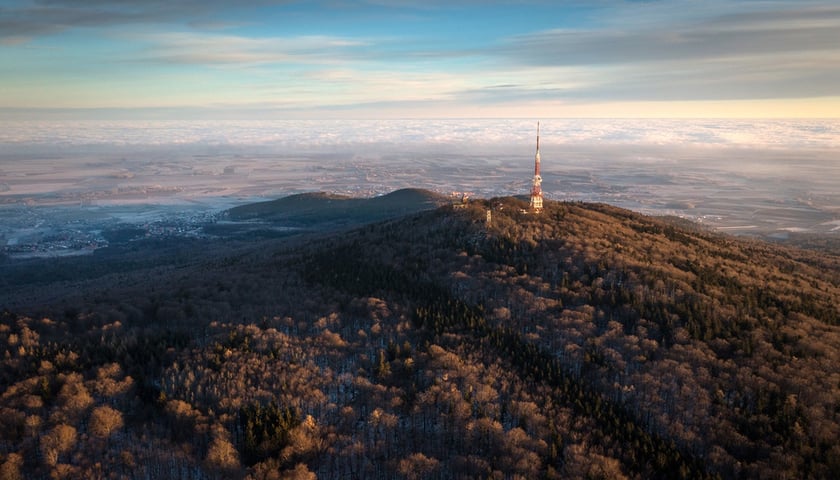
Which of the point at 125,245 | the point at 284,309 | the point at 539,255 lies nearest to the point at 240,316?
the point at 284,309

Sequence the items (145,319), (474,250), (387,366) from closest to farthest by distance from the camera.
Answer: (387,366) < (145,319) < (474,250)

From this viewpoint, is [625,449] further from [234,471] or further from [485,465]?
[234,471]

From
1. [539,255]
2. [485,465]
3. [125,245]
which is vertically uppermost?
[539,255]

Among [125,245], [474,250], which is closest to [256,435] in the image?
[474,250]

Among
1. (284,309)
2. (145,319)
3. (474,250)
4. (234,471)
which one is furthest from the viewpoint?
(474,250)

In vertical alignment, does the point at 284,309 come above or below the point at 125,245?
above

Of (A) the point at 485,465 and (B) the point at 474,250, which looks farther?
(B) the point at 474,250
